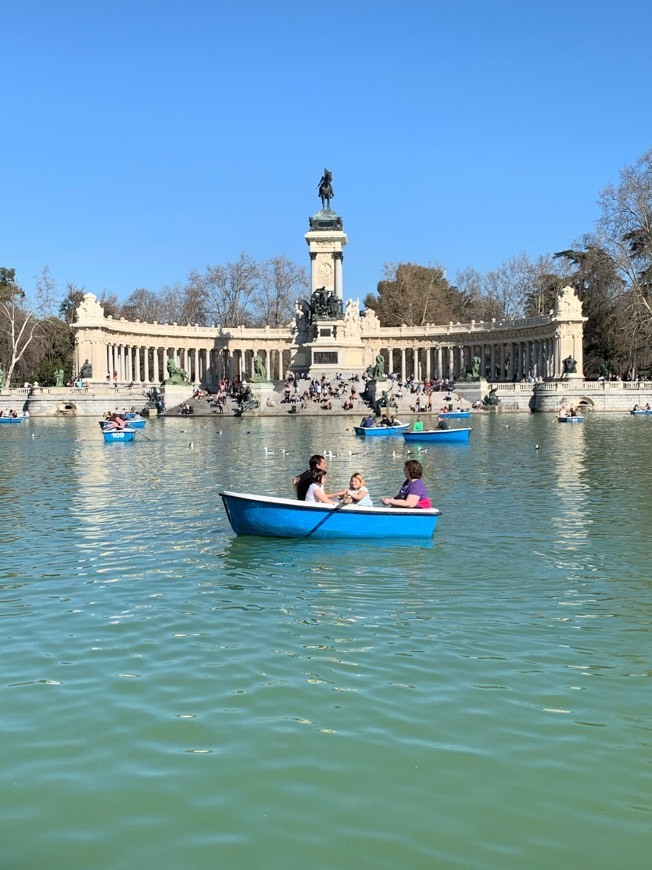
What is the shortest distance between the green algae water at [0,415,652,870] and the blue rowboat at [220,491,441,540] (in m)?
0.29

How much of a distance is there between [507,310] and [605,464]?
70.5 metres

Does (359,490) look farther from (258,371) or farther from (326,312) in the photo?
(326,312)

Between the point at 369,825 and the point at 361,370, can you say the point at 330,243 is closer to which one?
the point at 361,370

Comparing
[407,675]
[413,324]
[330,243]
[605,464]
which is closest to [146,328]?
[330,243]

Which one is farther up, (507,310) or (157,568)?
(507,310)

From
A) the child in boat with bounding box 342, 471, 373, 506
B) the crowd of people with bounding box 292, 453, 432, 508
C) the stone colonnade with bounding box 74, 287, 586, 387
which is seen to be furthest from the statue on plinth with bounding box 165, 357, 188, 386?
the child in boat with bounding box 342, 471, 373, 506

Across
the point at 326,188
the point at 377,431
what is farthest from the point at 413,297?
the point at 377,431

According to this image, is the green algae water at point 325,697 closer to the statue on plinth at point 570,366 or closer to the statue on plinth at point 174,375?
the statue on plinth at point 174,375

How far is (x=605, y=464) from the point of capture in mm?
25516

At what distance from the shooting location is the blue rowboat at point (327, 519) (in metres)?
13.1

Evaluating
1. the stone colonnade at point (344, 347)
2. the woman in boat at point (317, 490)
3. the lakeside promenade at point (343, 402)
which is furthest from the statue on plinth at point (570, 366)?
the woman in boat at point (317, 490)

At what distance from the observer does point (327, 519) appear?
13.2 meters

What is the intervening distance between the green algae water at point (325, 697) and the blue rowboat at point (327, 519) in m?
0.29

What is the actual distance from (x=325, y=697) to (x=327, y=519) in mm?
5950
